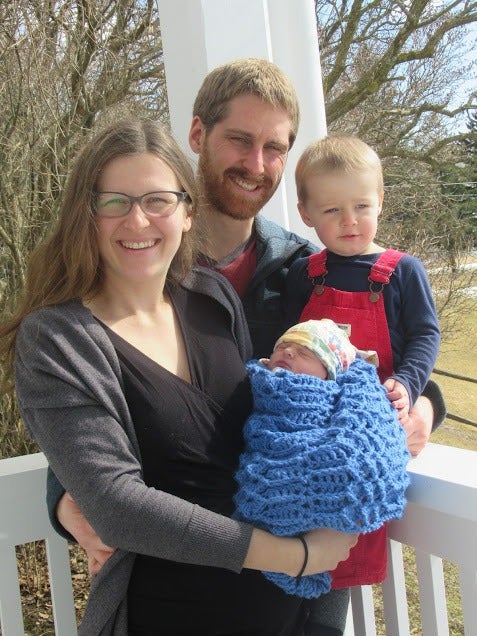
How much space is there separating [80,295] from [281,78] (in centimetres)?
113

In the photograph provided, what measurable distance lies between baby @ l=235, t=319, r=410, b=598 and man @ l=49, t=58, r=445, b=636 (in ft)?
1.56

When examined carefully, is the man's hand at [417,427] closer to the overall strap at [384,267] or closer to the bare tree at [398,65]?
the overall strap at [384,267]

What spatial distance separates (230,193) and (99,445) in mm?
1147

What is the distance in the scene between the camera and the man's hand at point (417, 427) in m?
1.59

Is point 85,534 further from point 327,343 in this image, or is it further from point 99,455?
point 327,343

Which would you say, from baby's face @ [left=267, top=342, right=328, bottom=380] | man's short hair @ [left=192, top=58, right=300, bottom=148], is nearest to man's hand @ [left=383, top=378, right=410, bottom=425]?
baby's face @ [left=267, top=342, right=328, bottom=380]

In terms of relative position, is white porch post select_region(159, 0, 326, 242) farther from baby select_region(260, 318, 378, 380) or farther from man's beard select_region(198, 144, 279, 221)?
baby select_region(260, 318, 378, 380)

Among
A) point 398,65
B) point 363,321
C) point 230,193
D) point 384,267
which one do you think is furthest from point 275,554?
point 398,65

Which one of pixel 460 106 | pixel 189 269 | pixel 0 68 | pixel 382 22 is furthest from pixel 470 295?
pixel 189 269

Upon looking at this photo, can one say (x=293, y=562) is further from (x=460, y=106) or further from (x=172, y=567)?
(x=460, y=106)

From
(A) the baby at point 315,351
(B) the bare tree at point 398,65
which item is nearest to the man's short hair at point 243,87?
(A) the baby at point 315,351

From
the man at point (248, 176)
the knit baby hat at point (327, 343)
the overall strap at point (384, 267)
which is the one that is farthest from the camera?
the man at point (248, 176)

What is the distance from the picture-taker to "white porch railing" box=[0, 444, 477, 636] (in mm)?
1393

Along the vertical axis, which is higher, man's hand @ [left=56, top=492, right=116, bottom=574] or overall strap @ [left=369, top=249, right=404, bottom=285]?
overall strap @ [left=369, top=249, right=404, bottom=285]
